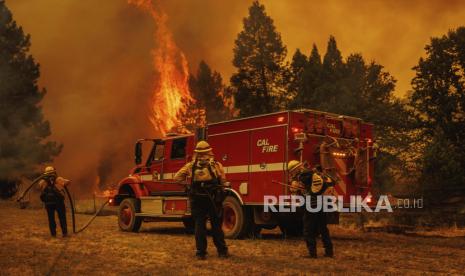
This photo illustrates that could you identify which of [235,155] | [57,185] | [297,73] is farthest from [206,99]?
[57,185]

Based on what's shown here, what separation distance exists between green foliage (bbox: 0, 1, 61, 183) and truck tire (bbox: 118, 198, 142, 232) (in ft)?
54.2

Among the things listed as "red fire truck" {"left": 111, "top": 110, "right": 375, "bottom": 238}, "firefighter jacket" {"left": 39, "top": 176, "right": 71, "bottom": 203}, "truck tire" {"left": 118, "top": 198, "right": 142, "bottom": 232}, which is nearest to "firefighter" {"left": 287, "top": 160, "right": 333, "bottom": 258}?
"red fire truck" {"left": 111, "top": 110, "right": 375, "bottom": 238}

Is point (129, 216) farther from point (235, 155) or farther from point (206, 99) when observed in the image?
point (206, 99)

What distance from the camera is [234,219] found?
13164 mm

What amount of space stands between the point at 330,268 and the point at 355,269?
393 mm

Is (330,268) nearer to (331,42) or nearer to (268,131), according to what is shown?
(268,131)

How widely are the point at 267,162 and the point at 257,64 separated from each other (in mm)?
31532

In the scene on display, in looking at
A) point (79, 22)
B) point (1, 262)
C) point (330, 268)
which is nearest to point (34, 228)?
point (1, 262)

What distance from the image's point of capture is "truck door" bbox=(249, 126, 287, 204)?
12.3 metres

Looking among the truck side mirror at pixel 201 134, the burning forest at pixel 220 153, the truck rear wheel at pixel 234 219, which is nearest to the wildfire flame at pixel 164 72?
the burning forest at pixel 220 153

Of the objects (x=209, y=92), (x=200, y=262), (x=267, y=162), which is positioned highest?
(x=209, y=92)

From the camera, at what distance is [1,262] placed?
8.51 metres

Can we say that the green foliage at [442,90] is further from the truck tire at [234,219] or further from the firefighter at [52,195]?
the firefighter at [52,195]

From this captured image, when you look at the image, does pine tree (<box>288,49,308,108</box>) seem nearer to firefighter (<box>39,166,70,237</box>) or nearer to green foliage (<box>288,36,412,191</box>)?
green foliage (<box>288,36,412,191</box>)
